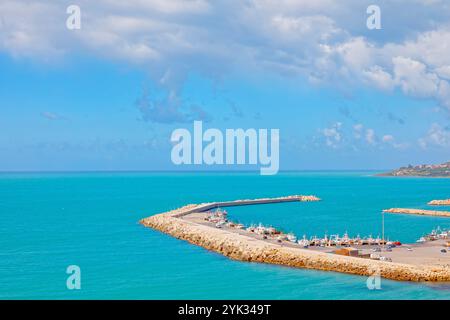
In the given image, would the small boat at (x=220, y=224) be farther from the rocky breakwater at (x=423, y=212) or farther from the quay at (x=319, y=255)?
the rocky breakwater at (x=423, y=212)

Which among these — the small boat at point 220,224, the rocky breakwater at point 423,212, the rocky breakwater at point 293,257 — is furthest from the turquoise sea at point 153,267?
the rocky breakwater at point 423,212

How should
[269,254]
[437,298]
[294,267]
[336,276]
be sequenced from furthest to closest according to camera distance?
[269,254], [294,267], [336,276], [437,298]

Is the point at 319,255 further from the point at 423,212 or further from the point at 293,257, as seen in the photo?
the point at 423,212

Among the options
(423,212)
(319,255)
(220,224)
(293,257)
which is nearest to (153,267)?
(293,257)

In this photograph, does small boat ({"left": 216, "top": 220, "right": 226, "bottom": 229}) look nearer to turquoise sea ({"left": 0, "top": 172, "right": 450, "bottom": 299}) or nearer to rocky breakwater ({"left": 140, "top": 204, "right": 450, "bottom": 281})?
rocky breakwater ({"left": 140, "top": 204, "right": 450, "bottom": 281})

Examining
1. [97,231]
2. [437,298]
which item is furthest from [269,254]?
[97,231]
